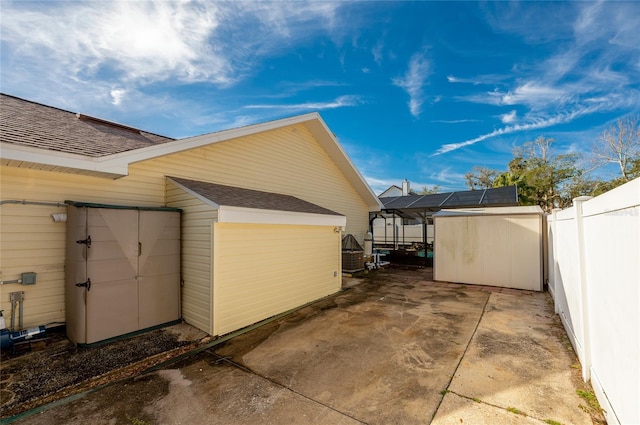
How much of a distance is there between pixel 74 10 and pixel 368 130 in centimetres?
1543

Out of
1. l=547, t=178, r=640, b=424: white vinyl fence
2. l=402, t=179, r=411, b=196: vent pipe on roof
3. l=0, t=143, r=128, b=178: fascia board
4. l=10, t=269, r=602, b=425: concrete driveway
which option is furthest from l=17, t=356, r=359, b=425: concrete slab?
l=402, t=179, r=411, b=196: vent pipe on roof

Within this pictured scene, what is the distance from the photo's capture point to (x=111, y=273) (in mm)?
4410

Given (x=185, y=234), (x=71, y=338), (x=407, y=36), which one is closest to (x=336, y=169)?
(x=407, y=36)

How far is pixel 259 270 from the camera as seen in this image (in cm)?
557

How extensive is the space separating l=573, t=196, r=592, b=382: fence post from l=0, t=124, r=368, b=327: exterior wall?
18.3 feet

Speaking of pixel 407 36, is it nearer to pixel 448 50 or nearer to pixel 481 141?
Answer: pixel 448 50

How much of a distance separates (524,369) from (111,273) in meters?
6.49

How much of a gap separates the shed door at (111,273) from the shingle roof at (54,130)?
114cm

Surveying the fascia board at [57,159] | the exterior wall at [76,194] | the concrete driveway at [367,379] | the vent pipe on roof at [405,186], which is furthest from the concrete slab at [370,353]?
the vent pipe on roof at [405,186]

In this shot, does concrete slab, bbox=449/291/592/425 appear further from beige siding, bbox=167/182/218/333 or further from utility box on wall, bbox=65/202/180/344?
utility box on wall, bbox=65/202/180/344

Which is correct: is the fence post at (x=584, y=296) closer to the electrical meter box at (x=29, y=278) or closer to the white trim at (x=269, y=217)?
the white trim at (x=269, y=217)

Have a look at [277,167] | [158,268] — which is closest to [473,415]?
[158,268]

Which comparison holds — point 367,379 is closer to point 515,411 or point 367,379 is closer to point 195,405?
point 515,411

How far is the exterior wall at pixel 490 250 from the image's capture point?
792 centimetres
